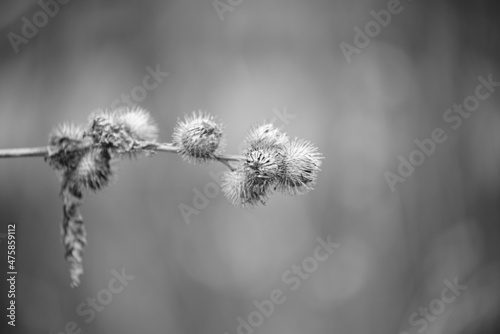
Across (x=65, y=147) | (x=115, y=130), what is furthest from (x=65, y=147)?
(x=115, y=130)

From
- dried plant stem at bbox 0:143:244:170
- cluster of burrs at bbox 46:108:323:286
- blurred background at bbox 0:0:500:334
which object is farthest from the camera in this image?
blurred background at bbox 0:0:500:334

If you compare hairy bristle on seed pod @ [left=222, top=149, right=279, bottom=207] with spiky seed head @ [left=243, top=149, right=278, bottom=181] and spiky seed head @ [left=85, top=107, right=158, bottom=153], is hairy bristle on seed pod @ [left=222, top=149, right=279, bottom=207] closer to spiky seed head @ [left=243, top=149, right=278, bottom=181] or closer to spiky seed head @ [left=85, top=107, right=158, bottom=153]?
spiky seed head @ [left=243, top=149, right=278, bottom=181]

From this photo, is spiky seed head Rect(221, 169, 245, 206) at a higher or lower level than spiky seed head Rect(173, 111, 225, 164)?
lower

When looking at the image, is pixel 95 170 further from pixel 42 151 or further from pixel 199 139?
pixel 199 139

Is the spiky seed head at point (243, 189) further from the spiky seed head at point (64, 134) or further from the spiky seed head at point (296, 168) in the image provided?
the spiky seed head at point (64, 134)

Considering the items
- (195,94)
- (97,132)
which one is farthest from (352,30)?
(97,132)

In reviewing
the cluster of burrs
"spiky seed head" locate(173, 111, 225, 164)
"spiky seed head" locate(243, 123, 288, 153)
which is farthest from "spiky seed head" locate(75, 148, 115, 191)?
"spiky seed head" locate(243, 123, 288, 153)
